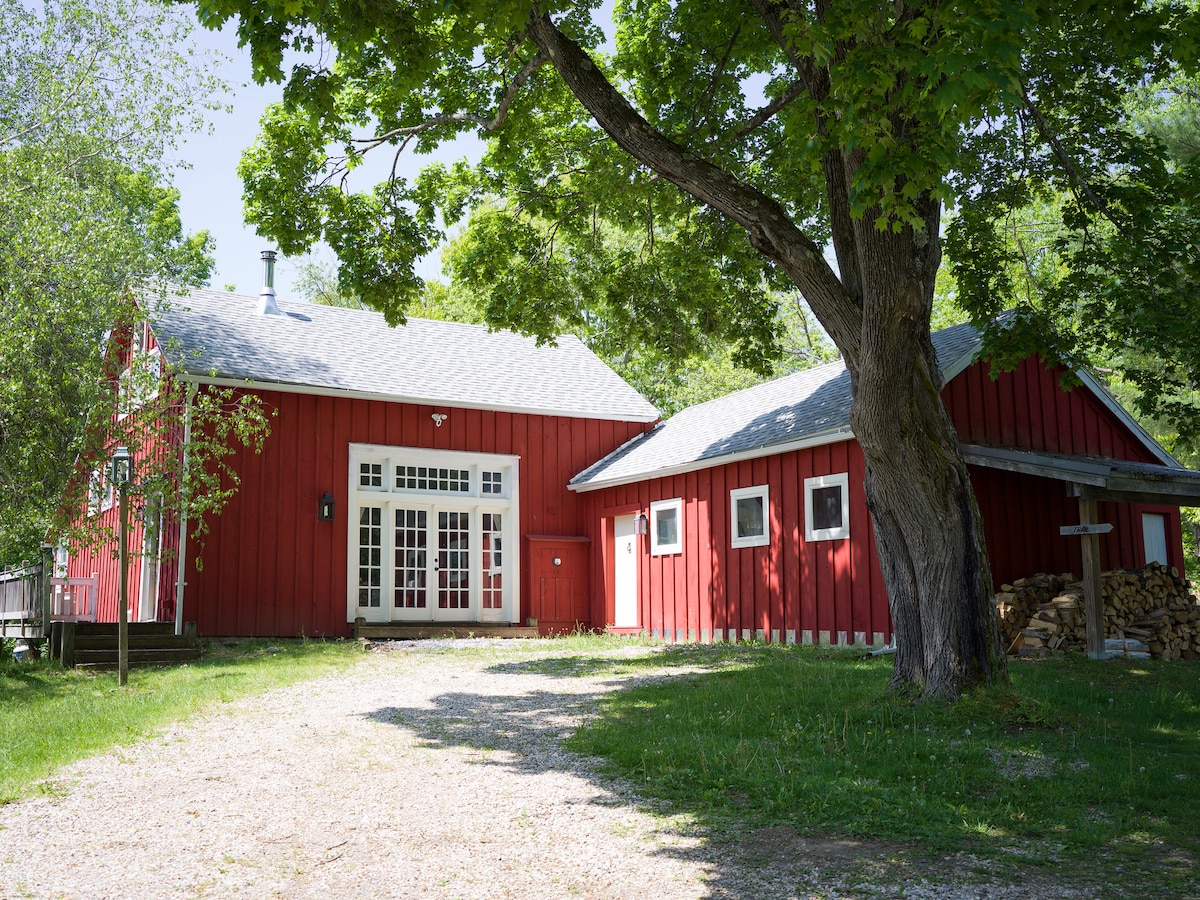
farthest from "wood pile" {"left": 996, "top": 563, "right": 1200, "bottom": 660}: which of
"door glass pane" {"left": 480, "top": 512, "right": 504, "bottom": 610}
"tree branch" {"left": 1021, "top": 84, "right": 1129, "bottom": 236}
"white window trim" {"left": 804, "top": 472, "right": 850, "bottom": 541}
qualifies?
"door glass pane" {"left": 480, "top": 512, "right": 504, "bottom": 610}

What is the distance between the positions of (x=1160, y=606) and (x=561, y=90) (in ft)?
31.8

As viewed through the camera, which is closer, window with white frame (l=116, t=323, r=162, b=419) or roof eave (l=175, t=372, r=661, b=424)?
window with white frame (l=116, t=323, r=162, b=419)

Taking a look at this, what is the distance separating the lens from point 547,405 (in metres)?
18.6

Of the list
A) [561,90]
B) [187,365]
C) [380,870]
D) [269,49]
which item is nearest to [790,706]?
[380,870]

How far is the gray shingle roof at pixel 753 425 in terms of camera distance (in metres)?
13.9

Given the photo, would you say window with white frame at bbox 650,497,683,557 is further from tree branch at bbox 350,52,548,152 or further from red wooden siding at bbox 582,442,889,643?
tree branch at bbox 350,52,548,152

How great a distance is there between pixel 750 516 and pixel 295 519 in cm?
694

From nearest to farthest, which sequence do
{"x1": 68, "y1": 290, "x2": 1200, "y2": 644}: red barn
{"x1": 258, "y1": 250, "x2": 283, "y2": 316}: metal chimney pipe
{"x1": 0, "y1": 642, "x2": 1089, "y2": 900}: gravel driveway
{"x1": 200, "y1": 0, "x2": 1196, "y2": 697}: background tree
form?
{"x1": 0, "y1": 642, "x2": 1089, "y2": 900}: gravel driveway
{"x1": 200, "y1": 0, "x2": 1196, "y2": 697}: background tree
{"x1": 68, "y1": 290, "x2": 1200, "y2": 644}: red barn
{"x1": 258, "y1": 250, "x2": 283, "y2": 316}: metal chimney pipe

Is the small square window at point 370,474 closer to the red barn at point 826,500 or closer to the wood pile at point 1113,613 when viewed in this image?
the red barn at point 826,500

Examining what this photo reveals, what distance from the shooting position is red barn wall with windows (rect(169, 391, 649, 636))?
1527 centimetres

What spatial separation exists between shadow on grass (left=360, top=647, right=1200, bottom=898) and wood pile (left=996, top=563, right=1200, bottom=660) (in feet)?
7.29

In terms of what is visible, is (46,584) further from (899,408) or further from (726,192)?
(899,408)

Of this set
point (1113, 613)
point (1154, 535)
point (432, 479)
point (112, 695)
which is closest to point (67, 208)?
point (432, 479)

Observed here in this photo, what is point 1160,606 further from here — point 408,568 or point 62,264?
point 62,264
